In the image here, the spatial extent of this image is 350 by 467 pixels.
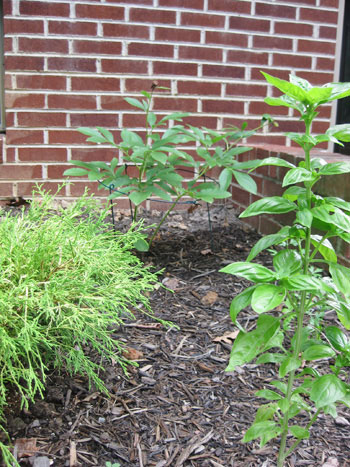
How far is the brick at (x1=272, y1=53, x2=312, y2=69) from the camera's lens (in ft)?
13.7

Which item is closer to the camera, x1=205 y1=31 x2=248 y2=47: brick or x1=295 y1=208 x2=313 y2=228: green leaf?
x1=295 y1=208 x2=313 y2=228: green leaf

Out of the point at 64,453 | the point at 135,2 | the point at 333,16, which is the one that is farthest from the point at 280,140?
the point at 64,453

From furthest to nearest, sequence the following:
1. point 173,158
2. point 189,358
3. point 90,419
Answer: point 173,158 → point 189,358 → point 90,419

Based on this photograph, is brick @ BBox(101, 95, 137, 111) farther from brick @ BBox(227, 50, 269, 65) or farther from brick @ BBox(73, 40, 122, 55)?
brick @ BBox(227, 50, 269, 65)

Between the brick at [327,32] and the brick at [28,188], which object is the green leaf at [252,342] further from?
the brick at [327,32]

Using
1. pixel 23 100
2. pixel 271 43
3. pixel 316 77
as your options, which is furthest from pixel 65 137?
pixel 316 77

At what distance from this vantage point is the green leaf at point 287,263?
1256 millimetres

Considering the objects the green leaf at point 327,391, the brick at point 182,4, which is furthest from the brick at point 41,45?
the green leaf at point 327,391

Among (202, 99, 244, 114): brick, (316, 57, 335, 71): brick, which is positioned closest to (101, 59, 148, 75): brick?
(202, 99, 244, 114): brick

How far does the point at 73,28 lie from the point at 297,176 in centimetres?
302

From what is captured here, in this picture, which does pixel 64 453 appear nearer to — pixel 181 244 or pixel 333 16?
pixel 181 244

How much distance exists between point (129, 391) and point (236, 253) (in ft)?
4.59

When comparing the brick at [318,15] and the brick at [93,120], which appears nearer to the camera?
the brick at [93,120]

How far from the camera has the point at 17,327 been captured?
5.01 feet
